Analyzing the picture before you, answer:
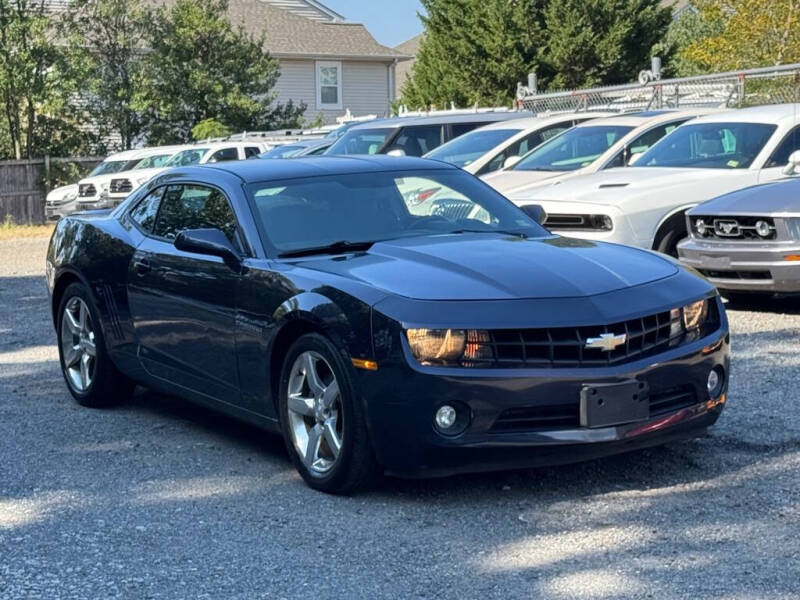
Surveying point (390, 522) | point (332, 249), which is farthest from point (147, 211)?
point (390, 522)

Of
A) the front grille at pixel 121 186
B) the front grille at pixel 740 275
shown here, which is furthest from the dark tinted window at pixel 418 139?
the front grille at pixel 121 186

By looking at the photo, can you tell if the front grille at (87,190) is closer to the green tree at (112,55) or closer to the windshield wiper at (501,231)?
the green tree at (112,55)

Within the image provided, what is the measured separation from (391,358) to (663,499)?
4.25ft

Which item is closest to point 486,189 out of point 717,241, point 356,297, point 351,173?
point 351,173

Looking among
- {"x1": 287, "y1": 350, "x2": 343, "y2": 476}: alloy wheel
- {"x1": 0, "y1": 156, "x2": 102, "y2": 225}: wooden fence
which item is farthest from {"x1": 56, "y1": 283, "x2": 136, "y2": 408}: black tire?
{"x1": 0, "y1": 156, "x2": 102, "y2": 225}: wooden fence

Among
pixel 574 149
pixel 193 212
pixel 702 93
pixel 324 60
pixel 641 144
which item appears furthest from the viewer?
pixel 324 60

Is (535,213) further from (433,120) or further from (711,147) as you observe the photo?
(433,120)

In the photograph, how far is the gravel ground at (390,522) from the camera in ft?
15.5

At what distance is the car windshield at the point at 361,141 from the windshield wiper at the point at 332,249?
1097 centimetres

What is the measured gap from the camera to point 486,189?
743 cm

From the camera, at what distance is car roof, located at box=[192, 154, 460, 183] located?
7.01m

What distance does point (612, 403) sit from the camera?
5.52 metres

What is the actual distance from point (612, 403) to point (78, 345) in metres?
3.96

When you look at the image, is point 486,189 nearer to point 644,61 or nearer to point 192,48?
point 192,48
